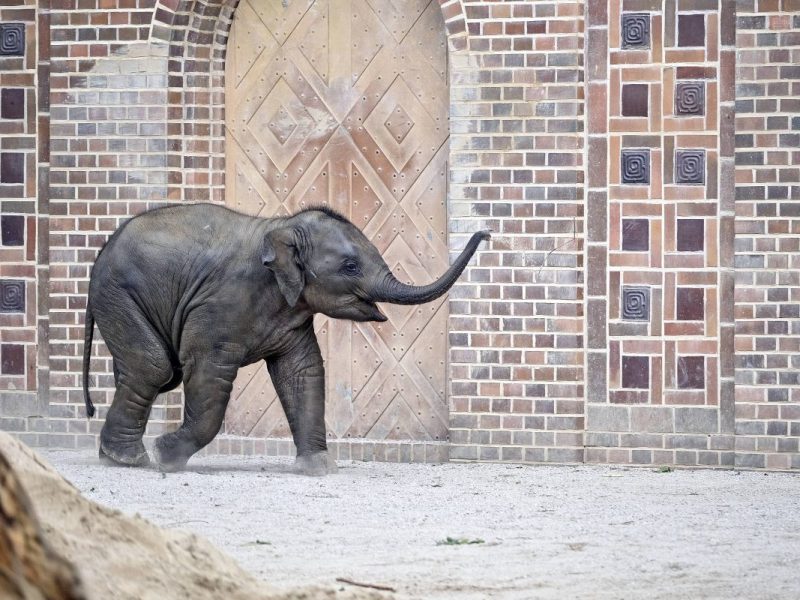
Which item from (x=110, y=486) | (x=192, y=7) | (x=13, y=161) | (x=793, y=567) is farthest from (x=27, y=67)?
(x=793, y=567)

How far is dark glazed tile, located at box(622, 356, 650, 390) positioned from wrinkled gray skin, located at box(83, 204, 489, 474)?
1877 mm

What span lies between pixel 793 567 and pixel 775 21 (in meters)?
4.45

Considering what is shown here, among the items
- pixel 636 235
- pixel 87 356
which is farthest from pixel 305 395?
Result: pixel 636 235

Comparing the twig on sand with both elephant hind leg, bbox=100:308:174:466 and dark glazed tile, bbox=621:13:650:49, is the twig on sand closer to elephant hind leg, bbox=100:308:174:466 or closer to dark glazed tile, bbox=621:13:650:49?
elephant hind leg, bbox=100:308:174:466

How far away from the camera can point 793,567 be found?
5785 mm

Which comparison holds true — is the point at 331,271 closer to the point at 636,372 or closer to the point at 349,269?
the point at 349,269

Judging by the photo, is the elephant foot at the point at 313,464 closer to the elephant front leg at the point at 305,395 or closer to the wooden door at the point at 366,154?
the elephant front leg at the point at 305,395

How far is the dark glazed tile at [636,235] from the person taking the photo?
9.39 m

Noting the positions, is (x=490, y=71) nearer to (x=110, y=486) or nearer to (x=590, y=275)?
(x=590, y=275)

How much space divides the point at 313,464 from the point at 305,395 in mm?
395

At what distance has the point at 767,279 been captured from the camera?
30.4 feet

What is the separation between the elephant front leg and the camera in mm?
8492

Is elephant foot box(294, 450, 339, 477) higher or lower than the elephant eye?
lower

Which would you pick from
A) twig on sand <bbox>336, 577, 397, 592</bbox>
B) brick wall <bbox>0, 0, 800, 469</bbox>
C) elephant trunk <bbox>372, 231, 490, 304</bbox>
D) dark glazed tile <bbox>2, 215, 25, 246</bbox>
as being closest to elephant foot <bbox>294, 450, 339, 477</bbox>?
elephant trunk <bbox>372, 231, 490, 304</bbox>
